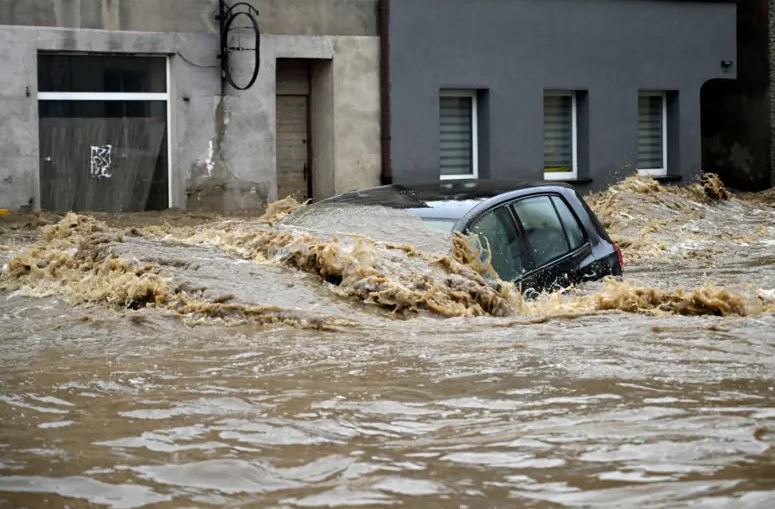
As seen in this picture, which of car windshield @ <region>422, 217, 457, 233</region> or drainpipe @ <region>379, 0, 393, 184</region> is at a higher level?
drainpipe @ <region>379, 0, 393, 184</region>

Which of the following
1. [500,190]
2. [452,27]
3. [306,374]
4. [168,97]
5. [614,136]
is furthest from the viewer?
[614,136]

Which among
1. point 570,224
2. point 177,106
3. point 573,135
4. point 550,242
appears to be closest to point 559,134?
point 573,135

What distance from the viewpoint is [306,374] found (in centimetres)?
759

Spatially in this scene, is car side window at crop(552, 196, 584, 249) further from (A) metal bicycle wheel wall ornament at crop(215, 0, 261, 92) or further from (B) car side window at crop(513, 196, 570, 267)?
(A) metal bicycle wheel wall ornament at crop(215, 0, 261, 92)

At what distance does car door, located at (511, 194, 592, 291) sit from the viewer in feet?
31.9

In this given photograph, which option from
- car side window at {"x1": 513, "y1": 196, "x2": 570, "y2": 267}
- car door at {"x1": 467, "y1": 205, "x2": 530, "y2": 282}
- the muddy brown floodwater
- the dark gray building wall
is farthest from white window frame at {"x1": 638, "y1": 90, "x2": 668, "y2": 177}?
car door at {"x1": 467, "y1": 205, "x2": 530, "y2": 282}

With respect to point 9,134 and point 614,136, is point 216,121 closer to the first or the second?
point 9,134

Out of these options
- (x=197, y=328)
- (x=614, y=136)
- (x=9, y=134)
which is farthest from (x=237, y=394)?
(x=614, y=136)

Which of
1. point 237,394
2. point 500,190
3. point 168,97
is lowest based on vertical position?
point 237,394

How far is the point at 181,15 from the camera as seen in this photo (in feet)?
66.9

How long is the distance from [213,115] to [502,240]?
38.8ft

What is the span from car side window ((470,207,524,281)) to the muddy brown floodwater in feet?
0.62

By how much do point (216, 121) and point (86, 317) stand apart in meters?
11.2

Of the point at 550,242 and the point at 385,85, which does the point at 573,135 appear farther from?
the point at 550,242
